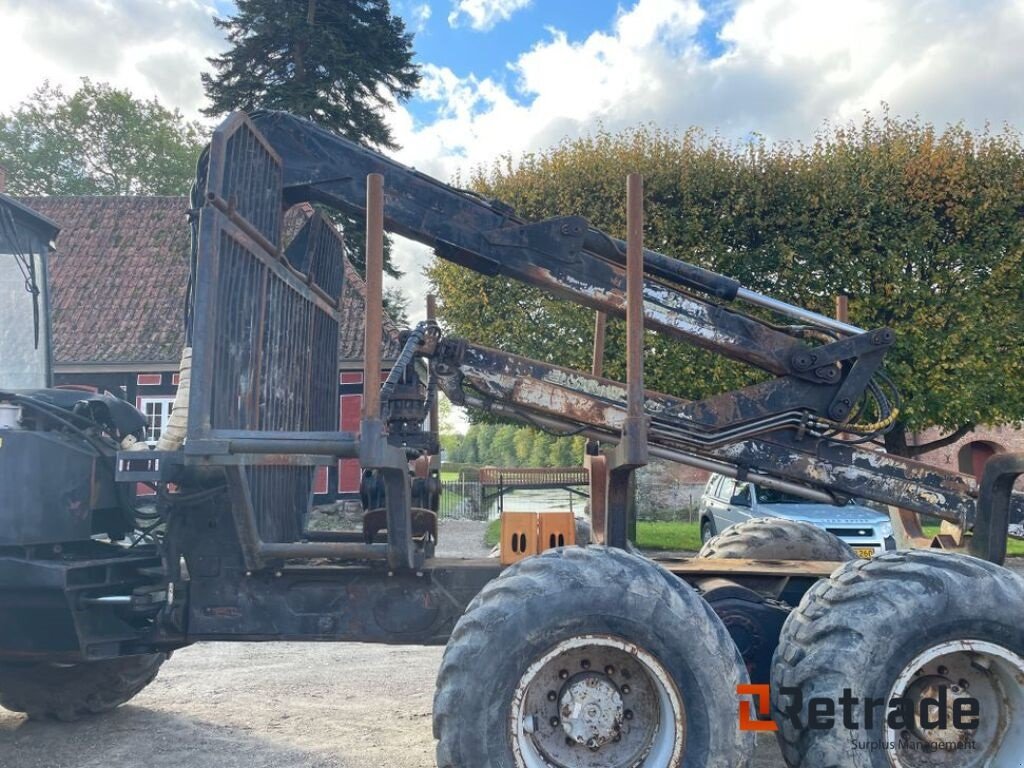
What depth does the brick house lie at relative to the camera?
1947 cm

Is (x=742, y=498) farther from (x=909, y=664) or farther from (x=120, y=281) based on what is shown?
(x=120, y=281)

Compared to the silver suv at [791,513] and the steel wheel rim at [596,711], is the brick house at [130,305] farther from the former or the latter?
the steel wheel rim at [596,711]

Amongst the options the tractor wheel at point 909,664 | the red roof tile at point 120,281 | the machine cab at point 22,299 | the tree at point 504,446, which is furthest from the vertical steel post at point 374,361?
the tree at point 504,446

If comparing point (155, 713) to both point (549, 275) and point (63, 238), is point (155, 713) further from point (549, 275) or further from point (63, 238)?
point (63, 238)

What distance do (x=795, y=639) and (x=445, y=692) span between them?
148 centimetres

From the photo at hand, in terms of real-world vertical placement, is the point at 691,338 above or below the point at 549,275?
below

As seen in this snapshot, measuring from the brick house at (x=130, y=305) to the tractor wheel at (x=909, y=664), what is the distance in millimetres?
14637

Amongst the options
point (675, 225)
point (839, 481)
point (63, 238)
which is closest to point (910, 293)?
→ point (675, 225)

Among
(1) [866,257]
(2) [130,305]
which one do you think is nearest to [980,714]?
(1) [866,257]

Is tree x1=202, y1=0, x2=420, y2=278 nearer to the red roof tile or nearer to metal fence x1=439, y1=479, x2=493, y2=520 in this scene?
the red roof tile

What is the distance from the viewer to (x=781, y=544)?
19.1 feet

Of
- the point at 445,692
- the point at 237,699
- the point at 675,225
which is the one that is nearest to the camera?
the point at 445,692

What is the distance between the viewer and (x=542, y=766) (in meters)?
3.48

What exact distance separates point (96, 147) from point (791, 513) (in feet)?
112
